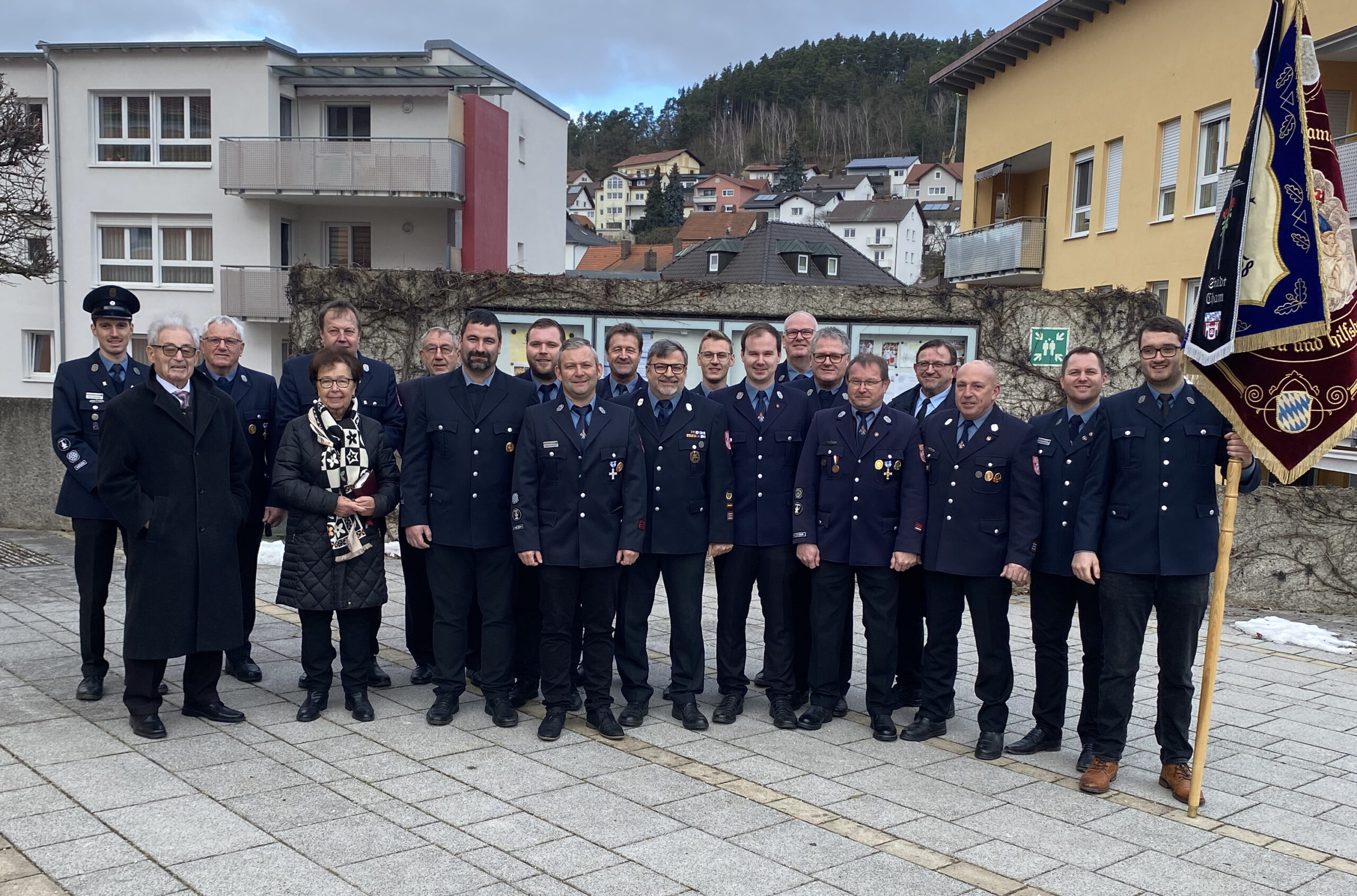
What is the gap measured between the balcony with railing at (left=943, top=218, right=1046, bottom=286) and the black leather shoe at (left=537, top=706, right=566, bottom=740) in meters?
20.5

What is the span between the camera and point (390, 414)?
6.69 m

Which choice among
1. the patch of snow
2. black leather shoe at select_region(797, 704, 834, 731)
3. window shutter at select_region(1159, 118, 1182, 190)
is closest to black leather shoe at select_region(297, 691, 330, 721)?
black leather shoe at select_region(797, 704, 834, 731)

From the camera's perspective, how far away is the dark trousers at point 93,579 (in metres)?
6.41

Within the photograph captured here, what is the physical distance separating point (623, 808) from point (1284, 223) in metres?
3.93

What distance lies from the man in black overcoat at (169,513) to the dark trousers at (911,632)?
3546 mm

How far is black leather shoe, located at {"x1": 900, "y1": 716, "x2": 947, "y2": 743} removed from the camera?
20.1ft

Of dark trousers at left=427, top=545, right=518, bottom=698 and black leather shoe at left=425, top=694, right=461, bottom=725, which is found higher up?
dark trousers at left=427, top=545, right=518, bottom=698

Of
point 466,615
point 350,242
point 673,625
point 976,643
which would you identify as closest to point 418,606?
point 466,615

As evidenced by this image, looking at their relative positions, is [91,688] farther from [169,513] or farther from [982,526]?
[982,526]

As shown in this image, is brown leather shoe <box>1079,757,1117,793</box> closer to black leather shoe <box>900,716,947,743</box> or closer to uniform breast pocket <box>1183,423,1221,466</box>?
black leather shoe <box>900,716,947,743</box>

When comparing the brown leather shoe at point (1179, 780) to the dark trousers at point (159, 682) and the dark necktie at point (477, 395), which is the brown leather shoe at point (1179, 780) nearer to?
the dark necktie at point (477, 395)

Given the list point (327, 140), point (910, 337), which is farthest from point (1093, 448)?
point (327, 140)

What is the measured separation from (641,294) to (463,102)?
66.4 ft

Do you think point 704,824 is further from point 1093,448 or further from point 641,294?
point 641,294
